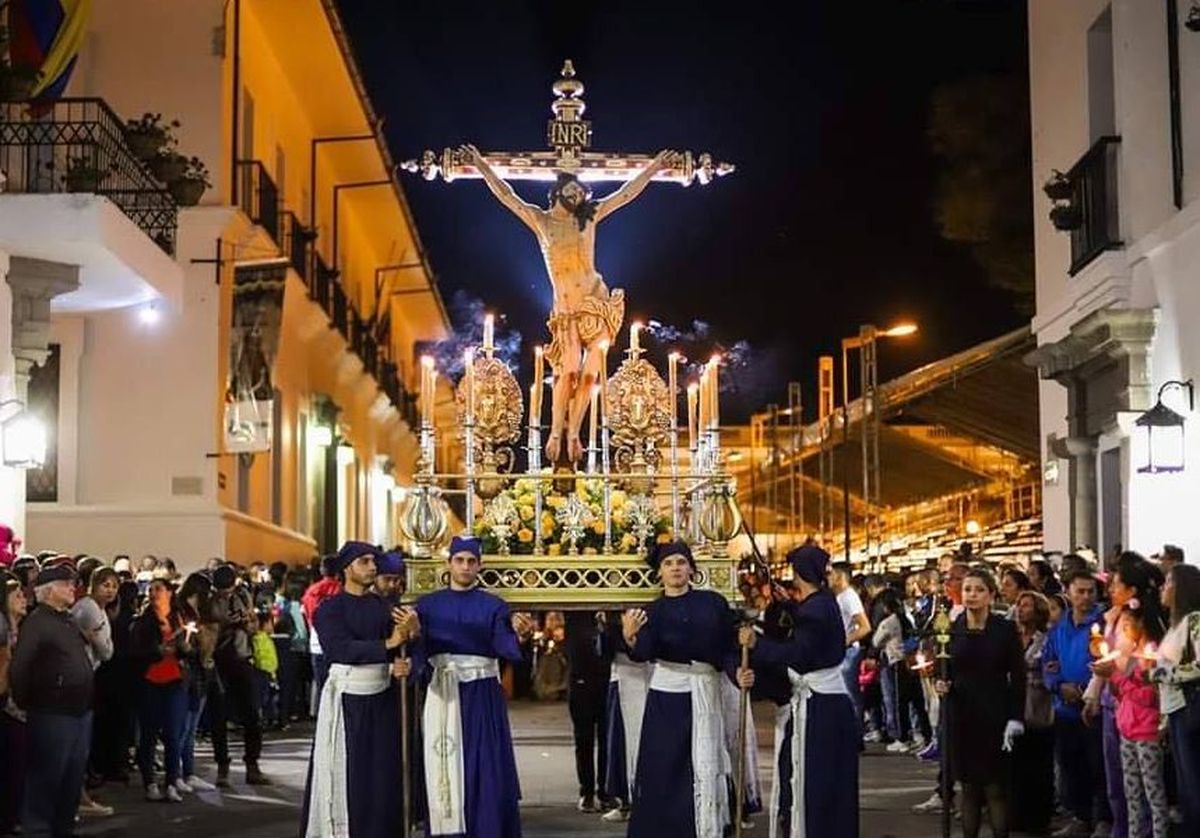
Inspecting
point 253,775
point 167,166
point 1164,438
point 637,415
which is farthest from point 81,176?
point 1164,438

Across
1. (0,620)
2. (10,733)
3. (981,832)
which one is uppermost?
(0,620)

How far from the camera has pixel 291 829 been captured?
42.8 feet

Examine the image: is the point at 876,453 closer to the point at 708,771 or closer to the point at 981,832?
the point at 981,832

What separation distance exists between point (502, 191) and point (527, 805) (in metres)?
4.68

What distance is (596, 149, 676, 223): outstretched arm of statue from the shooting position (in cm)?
1273

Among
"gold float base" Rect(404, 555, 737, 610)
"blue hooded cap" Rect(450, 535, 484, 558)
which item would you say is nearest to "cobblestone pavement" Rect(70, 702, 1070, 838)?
"gold float base" Rect(404, 555, 737, 610)

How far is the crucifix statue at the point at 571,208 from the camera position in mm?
12500

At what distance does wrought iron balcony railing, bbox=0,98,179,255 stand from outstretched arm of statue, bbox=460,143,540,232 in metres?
5.90

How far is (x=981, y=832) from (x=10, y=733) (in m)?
6.62

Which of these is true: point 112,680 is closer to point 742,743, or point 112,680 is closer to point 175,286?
point 175,286

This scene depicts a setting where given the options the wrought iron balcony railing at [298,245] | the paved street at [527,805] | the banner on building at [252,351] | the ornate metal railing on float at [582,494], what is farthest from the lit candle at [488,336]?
the wrought iron balcony railing at [298,245]

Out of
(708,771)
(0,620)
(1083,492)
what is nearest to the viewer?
(708,771)

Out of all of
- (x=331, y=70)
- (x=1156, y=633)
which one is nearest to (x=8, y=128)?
(x=331, y=70)

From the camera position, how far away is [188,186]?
68.7 ft
